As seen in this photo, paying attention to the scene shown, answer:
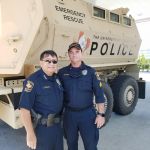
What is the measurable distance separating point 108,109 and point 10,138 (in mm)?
1858

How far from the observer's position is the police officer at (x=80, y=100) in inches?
111

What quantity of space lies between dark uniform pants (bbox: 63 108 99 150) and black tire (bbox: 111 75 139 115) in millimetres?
2778

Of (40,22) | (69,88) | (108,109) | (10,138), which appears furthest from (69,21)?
(10,138)

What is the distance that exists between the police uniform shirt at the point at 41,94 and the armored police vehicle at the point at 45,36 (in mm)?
857

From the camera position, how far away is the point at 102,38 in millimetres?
4898

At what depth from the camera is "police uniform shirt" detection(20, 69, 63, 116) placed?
7.98 feet

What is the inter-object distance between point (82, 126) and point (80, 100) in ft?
1.02

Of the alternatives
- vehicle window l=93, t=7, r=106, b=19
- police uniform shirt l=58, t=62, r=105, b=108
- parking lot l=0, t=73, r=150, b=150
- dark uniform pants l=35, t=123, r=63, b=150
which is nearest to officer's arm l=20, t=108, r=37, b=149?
dark uniform pants l=35, t=123, r=63, b=150

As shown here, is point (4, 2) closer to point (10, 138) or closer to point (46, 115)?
point (46, 115)

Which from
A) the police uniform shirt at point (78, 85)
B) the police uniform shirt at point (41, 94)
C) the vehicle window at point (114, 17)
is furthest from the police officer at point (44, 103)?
the vehicle window at point (114, 17)

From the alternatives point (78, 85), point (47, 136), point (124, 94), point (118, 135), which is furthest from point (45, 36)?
point (124, 94)

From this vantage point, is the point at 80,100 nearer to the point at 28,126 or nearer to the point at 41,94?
the point at 41,94

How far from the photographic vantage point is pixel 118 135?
179 inches

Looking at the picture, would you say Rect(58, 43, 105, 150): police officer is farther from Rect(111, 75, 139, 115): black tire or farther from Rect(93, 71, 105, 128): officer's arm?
Rect(111, 75, 139, 115): black tire
